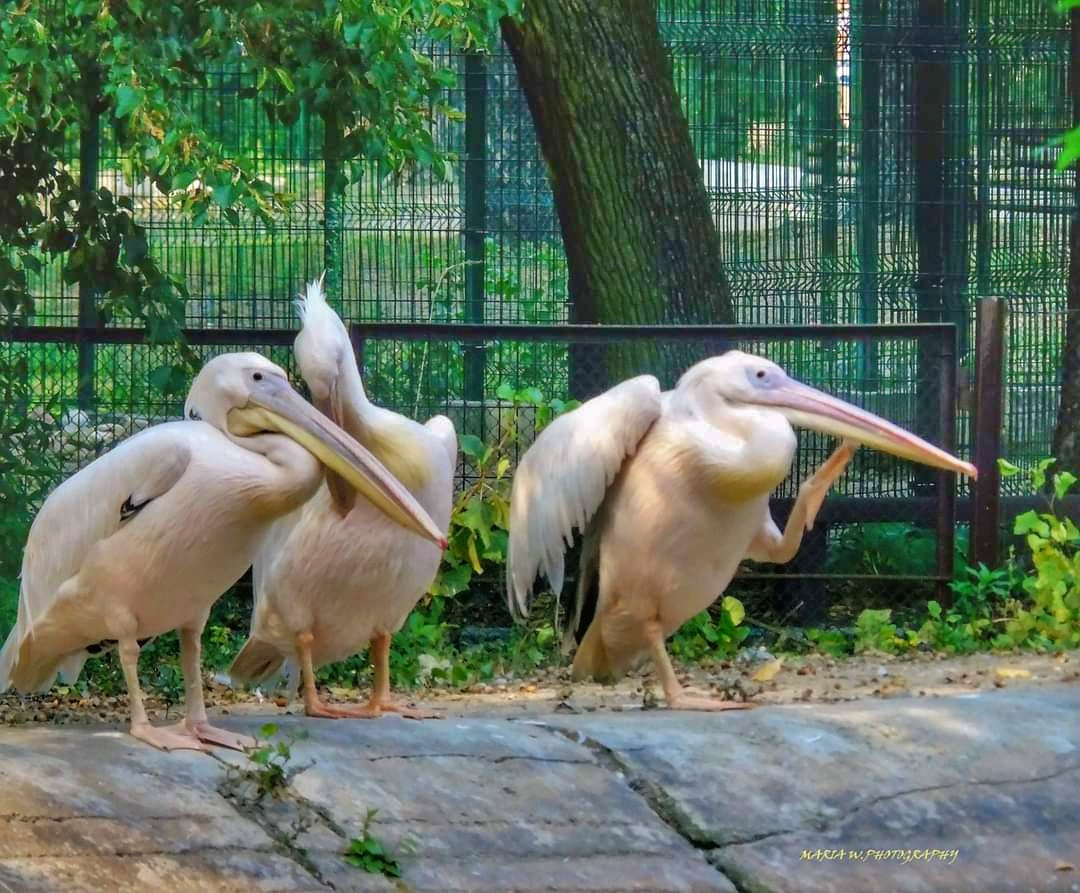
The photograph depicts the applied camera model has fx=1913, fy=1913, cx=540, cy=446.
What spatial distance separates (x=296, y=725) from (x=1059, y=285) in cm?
479

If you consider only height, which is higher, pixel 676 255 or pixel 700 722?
pixel 676 255

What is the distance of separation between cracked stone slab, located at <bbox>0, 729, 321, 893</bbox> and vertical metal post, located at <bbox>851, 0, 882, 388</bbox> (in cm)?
467

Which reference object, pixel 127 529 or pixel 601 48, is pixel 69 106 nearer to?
pixel 127 529

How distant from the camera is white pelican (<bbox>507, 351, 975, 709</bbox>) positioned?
4996 millimetres

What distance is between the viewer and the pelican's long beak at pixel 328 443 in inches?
169

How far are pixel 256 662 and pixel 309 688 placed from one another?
0.43 m

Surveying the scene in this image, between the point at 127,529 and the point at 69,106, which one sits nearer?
the point at 127,529

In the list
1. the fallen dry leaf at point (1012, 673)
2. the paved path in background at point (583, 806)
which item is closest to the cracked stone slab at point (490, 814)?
the paved path in background at point (583, 806)

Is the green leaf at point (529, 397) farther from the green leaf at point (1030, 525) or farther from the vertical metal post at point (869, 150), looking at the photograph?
the vertical metal post at point (869, 150)

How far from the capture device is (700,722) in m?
4.53

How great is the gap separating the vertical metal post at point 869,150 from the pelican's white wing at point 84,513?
4267 mm

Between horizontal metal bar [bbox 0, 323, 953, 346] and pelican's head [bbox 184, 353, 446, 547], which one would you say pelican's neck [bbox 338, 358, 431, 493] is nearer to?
pelican's head [bbox 184, 353, 446, 547]

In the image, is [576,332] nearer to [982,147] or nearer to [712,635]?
[712,635]

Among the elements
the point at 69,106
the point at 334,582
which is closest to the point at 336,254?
the point at 69,106
